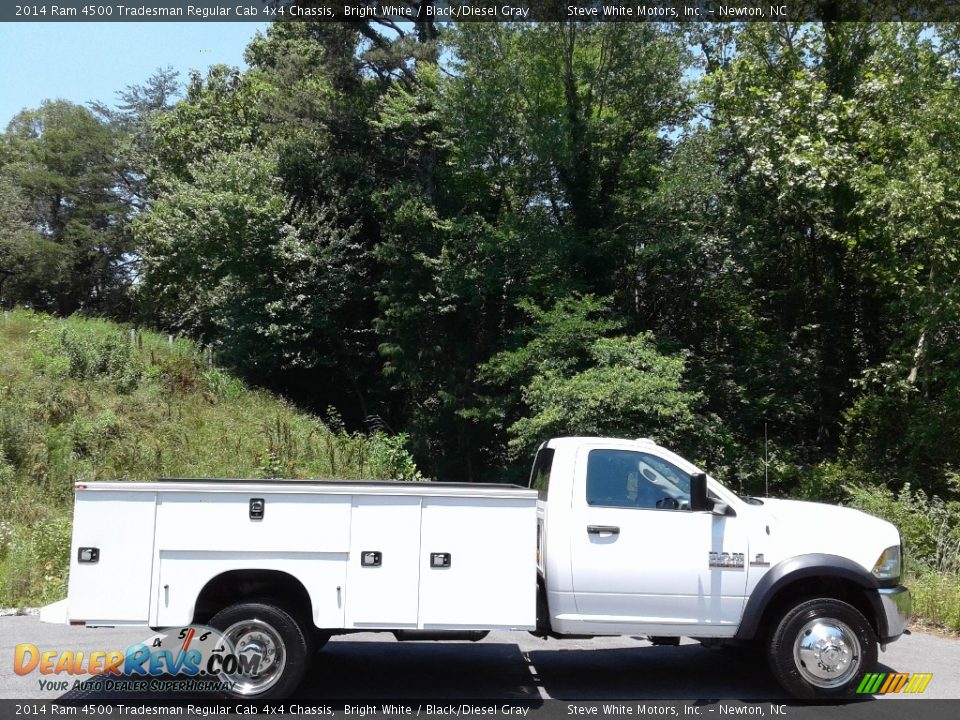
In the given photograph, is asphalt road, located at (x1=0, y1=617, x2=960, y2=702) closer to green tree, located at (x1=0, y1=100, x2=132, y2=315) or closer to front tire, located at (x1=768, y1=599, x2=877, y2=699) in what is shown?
front tire, located at (x1=768, y1=599, x2=877, y2=699)

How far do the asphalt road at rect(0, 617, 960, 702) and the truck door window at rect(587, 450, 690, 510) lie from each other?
1596mm

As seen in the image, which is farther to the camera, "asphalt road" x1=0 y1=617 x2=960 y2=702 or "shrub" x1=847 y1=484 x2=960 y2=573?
"shrub" x1=847 y1=484 x2=960 y2=573

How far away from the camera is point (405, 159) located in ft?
91.2

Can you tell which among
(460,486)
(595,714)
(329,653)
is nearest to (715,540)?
(595,714)

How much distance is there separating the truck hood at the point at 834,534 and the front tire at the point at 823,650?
45cm

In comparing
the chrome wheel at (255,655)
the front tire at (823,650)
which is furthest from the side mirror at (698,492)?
the chrome wheel at (255,655)

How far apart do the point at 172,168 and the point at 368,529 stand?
115 ft

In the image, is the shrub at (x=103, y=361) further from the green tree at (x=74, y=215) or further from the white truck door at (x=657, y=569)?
the green tree at (x=74, y=215)

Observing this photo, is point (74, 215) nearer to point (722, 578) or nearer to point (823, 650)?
point (722, 578)

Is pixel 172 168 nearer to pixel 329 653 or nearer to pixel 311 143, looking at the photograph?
pixel 311 143

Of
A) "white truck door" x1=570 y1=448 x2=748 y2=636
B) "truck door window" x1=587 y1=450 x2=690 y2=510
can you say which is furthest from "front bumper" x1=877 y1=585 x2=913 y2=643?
"truck door window" x1=587 y1=450 x2=690 y2=510

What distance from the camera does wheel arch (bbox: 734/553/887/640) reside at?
698cm

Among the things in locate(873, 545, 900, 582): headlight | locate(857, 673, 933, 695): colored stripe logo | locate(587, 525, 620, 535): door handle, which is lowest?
locate(857, 673, 933, 695): colored stripe logo

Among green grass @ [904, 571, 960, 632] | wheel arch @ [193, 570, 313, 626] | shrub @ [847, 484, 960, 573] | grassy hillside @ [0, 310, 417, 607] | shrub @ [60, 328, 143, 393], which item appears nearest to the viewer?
wheel arch @ [193, 570, 313, 626]
